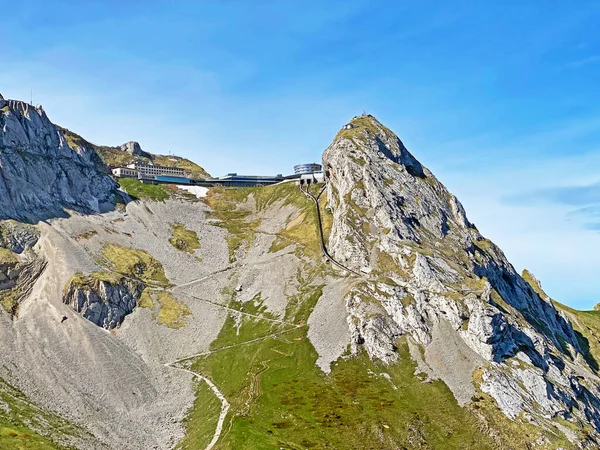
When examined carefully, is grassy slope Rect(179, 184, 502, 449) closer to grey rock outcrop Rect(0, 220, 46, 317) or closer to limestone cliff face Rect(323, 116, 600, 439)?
limestone cliff face Rect(323, 116, 600, 439)

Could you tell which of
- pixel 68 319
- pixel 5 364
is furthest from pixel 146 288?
pixel 5 364

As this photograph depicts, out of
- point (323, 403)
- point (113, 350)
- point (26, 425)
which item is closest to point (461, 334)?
point (323, 403)

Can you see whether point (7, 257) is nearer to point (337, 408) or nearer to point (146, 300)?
point (146, 300)

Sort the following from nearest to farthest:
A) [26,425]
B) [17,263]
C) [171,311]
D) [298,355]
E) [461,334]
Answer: [26,425], [461,334], [298,355], [17,263], [171,311]

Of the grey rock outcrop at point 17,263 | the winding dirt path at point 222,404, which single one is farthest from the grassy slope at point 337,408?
the grey rock outcrop at point 17,263

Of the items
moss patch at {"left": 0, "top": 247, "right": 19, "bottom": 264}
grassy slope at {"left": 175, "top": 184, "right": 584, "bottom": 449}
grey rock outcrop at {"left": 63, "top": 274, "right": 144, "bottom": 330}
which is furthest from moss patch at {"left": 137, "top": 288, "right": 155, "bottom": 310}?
moss patch at {"left": 0, "top": 247, "right": 19, "bottom": 264}
